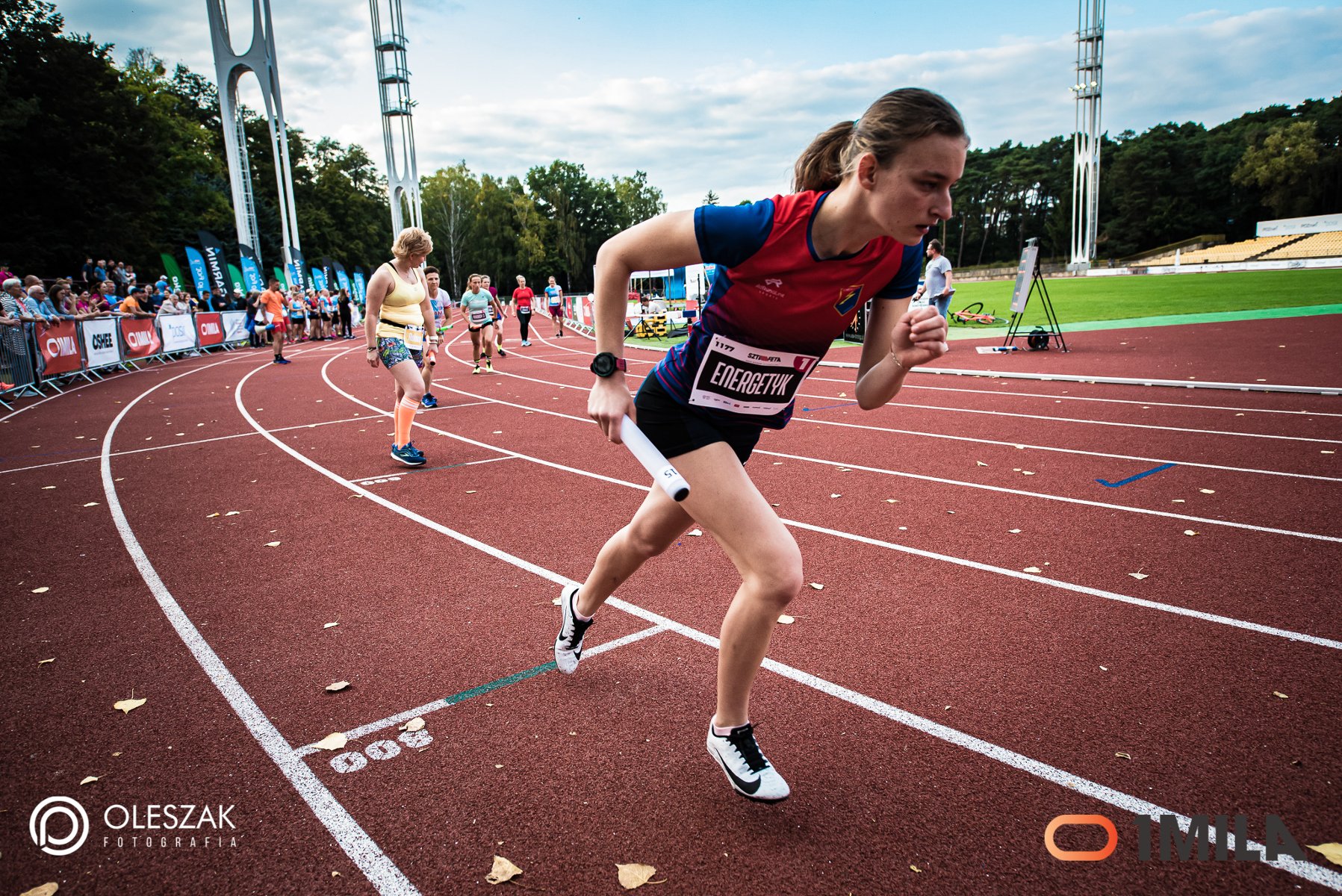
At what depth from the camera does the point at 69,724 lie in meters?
3.08

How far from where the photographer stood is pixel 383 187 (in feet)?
311

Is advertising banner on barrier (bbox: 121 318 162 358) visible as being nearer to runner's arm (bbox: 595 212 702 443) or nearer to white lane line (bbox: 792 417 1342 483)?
white lane line (bbox: 792 417 1342 483)

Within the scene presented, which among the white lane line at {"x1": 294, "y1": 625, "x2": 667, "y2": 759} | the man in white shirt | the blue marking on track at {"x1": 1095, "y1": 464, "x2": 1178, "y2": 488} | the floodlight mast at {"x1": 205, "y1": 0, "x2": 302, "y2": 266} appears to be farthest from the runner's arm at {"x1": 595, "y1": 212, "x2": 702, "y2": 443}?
the floodlight mast at {"x1": 205, "y1": 0, "x2": 302, "y2": 266}

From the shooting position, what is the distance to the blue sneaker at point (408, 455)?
7.56 m

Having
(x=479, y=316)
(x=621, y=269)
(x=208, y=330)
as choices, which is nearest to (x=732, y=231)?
(x=621, y=269)

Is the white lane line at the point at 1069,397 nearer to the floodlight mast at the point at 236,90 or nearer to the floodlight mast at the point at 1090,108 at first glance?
the floodlight mast at the point at 236,90

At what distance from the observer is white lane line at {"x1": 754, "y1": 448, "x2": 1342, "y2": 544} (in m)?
4.89

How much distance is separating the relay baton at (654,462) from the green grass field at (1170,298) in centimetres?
1887

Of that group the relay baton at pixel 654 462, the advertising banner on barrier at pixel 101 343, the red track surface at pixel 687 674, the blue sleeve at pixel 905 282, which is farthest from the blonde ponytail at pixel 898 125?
the advertising banner on barrier at pixel 101 343

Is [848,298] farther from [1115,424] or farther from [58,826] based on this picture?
[1115,424]

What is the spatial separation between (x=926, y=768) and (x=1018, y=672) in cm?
88

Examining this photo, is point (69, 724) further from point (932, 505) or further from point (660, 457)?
point (932, 505)

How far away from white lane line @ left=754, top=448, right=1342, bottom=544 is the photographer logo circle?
19.4 ft

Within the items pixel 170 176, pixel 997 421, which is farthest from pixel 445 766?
pixel 170 176
